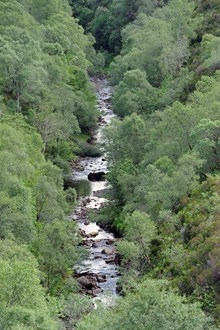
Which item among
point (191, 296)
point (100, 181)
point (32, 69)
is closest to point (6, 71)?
point (32, 69)

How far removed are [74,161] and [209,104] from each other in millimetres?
34809

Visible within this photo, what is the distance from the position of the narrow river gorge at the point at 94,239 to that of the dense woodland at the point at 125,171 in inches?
88.6

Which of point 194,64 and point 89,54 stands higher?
point 194,64

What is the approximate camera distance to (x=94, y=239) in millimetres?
87188

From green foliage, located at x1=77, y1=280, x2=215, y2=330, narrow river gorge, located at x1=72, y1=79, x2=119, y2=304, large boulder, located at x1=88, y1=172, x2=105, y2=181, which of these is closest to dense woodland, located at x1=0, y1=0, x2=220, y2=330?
green foliage, located at x1=77, y1=280, x2=215, y2=330

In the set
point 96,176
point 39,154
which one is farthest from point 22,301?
point 96,176

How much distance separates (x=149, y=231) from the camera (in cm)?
7025

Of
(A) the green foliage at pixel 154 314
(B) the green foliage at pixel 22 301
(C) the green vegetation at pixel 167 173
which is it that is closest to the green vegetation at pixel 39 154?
(B) the green foliage at pixel 22 301

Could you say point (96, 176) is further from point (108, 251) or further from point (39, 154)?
point (108, 251)

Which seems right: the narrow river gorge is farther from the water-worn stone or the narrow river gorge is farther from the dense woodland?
the dense woodland

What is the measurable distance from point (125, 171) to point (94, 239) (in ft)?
38.3

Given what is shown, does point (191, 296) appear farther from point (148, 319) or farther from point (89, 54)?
point (89, 54)

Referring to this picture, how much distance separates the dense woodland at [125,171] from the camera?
4750cm

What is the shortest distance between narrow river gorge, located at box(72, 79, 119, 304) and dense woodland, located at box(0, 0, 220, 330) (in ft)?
7.39
